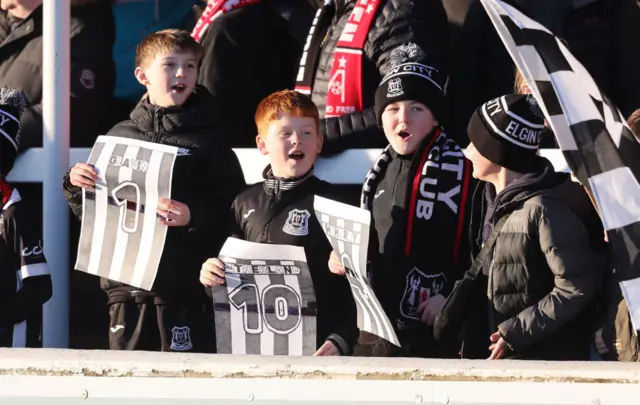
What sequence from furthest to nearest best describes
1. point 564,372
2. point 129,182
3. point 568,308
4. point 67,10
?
1. point 67,10
2. point 129,182
3. point 568,308
4. point 564,372

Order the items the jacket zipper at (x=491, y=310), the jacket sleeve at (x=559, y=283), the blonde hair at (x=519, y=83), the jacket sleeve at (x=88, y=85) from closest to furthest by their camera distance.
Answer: the jacket sleeve at (x=559, y=283) → the jacket zipper at (x=491, y=310) → the blonde hair at (x=519, y=83) → the jacket sleeve at (x=88, y=85)

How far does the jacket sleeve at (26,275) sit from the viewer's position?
12.9 ft

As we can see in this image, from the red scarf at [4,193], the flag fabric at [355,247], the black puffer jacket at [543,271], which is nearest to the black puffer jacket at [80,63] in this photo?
the red scarf at [4,193]

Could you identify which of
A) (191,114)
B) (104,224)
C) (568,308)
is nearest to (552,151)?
(568,308)

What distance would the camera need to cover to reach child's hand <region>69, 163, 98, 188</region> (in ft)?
12.9

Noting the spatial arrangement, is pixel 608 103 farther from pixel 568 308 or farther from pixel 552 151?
pixel 552 151

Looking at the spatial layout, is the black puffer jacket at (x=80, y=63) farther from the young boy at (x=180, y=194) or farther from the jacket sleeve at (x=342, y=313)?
the jacket sleeve at (x=342, y=313)

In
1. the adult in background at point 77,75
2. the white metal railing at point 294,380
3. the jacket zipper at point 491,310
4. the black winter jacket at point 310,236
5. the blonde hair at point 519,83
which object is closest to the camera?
the white metal railing at point 294,380

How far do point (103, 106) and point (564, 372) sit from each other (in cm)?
211

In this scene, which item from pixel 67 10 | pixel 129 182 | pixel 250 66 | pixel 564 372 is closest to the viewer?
pixel 564 372

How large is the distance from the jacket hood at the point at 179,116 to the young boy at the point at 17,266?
37 cm

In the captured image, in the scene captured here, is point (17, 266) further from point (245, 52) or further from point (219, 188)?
point (245, 52)

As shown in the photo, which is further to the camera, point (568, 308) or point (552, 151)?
point (552, 151)

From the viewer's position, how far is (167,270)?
13.3ft
